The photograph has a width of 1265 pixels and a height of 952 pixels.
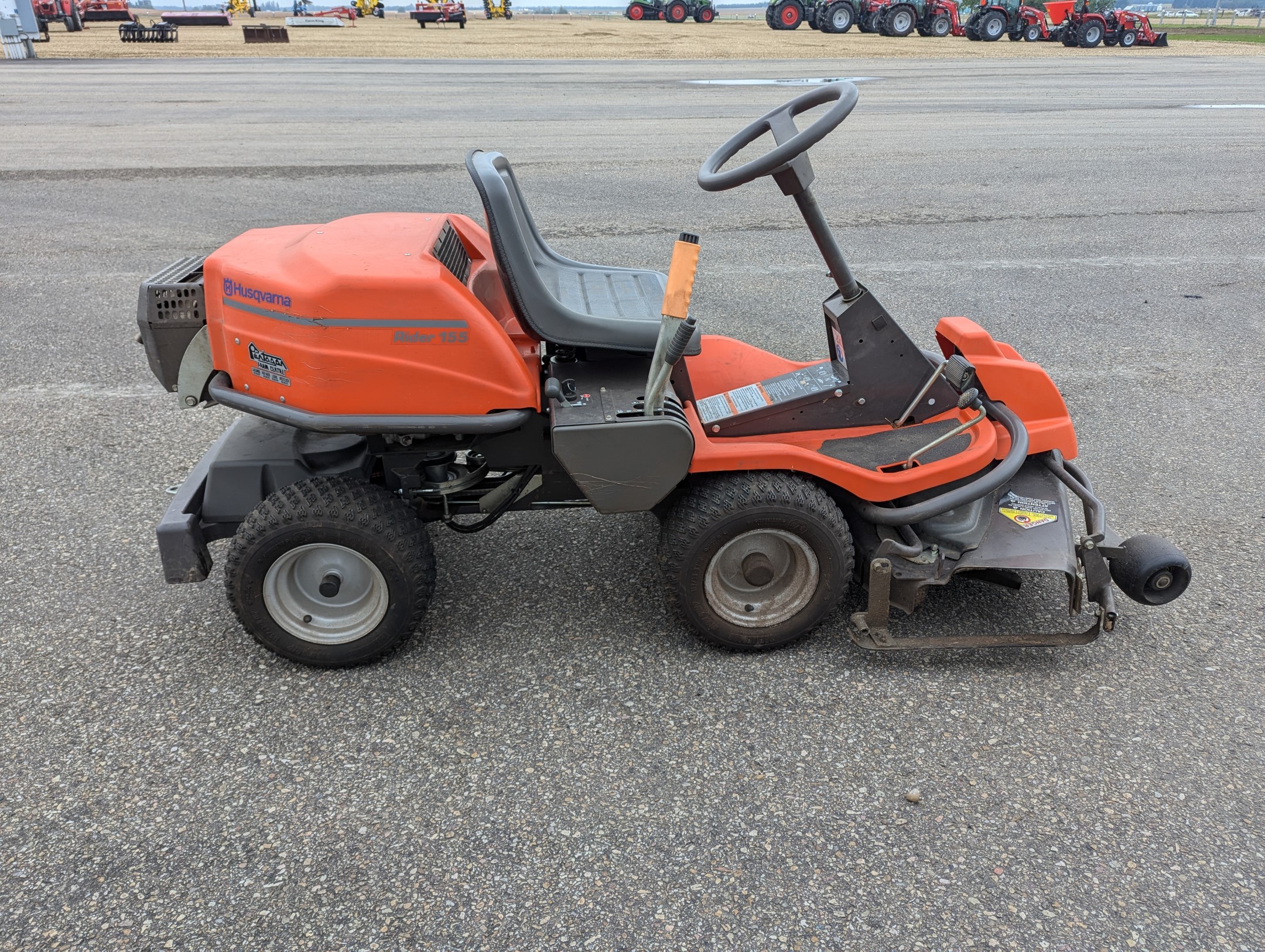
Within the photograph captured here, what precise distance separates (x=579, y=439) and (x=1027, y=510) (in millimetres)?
1376

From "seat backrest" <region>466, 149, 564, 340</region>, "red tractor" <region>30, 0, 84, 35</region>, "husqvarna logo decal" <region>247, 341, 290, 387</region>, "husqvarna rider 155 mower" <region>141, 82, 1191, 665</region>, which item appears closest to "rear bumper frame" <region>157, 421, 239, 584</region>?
"husqvarna rider 155 mower" <region>141, 82, 1191, 665</region>

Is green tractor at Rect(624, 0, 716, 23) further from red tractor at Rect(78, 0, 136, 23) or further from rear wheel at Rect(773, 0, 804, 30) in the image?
red tractor at Rect(78, 0, 136, 23)

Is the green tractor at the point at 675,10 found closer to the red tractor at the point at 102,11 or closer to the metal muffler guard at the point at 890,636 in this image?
the red tractor at the point at 102,11

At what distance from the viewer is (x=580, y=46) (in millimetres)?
23781

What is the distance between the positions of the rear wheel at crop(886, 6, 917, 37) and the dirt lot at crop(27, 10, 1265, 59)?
31 centimetres

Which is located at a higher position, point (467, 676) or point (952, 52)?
point (952, 52)

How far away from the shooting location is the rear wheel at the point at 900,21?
84.6 ft

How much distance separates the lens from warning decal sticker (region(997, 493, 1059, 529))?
9.07 feet

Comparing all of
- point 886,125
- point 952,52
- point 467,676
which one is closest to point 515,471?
point 467,676

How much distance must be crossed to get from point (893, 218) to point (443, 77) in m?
11.7

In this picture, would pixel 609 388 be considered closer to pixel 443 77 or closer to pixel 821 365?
pixel 821 365

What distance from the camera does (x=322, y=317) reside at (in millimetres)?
2338

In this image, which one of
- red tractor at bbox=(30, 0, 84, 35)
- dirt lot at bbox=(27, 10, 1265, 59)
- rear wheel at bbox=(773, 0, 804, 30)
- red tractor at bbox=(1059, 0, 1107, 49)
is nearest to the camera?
dirt lot at bbox=(27, 10, 1265, 59)

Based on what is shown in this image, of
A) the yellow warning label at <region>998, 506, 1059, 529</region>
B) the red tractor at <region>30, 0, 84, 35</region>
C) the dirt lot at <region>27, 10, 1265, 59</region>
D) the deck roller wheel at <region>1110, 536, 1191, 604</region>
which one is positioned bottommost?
the deck roller wheel at <region>1110, 536, 1191, 604</region>
